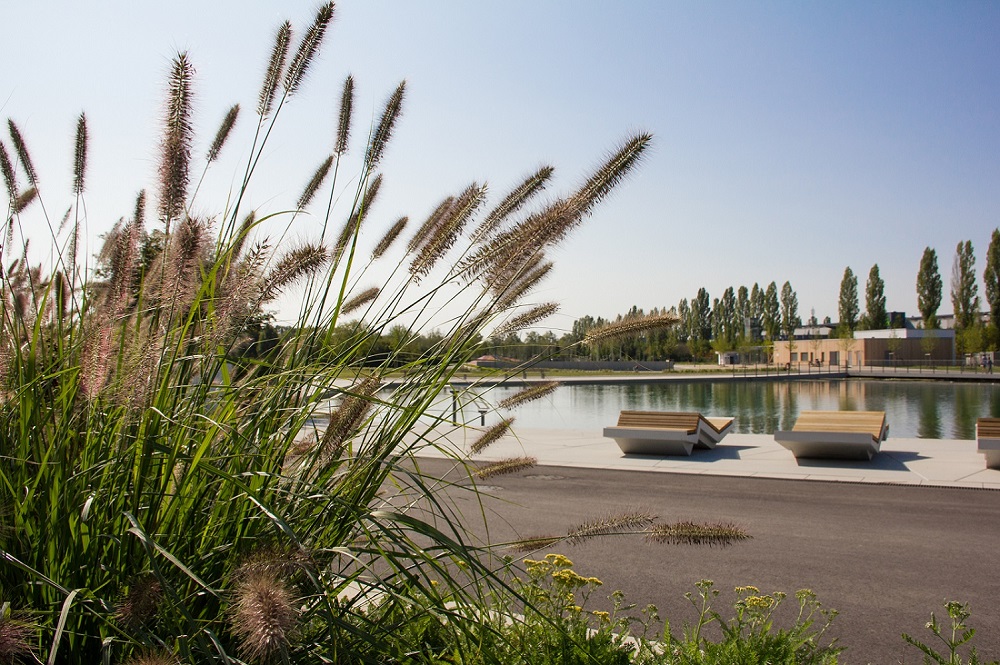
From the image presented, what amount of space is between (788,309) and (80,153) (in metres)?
101

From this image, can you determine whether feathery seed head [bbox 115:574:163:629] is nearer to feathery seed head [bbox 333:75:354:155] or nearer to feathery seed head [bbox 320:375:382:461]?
feathery seed head [bbox 320:375:382:461]

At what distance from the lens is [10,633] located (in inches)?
47.5

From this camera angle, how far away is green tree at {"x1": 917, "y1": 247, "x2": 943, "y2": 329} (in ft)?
241

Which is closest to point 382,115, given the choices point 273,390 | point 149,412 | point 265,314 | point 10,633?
point 265,314

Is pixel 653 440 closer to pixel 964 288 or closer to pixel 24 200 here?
pixel 24 200

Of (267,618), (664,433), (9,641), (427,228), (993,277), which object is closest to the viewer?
(267,618)

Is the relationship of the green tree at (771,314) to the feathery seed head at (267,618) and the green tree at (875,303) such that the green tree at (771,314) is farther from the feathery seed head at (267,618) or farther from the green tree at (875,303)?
the feathery seed head at (267,618)

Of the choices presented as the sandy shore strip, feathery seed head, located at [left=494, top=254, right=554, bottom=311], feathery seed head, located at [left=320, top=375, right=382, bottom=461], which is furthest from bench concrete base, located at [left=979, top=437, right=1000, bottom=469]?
feathery seed head, located at [left=320, top=375, right=382, bottom=461]

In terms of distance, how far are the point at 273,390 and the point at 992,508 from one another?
8.82m

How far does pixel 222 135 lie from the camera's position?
8.88 ft

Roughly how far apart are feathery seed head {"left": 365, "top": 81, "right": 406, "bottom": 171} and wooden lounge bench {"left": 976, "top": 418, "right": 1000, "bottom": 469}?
10481 millimetres

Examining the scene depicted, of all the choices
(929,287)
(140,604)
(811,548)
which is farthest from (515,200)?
(929,287)

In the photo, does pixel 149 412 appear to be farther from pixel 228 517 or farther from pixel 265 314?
pixel 265 314

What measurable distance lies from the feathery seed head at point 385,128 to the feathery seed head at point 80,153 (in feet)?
3.53
